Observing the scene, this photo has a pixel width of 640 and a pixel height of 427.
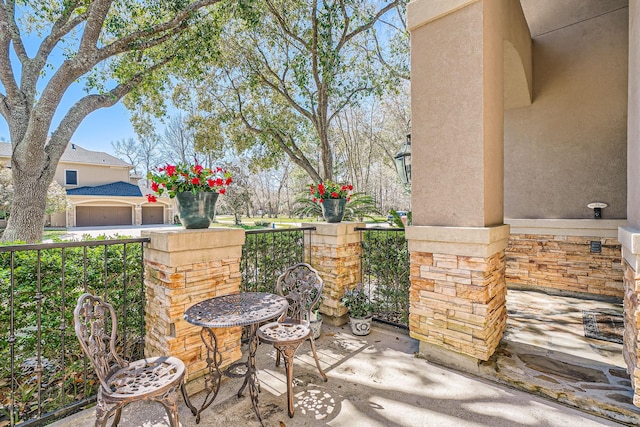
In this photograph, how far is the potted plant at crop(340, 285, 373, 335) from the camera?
343 cm

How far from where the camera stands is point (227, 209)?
1720 centimetres

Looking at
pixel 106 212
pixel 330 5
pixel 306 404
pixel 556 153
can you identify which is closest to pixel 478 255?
pixel 306 404

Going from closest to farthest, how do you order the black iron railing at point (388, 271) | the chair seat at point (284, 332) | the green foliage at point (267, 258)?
the chair seat at point (284, 332) → the green foliage at point (267, 258) → the black iron railing at point (388, 271)

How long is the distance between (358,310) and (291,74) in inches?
292

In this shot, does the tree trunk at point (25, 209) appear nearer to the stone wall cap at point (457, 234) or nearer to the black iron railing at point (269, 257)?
the black iron railing at point (269, 257)

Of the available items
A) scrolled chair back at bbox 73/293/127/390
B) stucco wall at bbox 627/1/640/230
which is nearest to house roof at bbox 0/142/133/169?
scrolled chair back at bbox 73/293/127/390

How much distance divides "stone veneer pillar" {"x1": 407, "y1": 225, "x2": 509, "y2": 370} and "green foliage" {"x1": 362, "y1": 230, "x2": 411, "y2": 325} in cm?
80

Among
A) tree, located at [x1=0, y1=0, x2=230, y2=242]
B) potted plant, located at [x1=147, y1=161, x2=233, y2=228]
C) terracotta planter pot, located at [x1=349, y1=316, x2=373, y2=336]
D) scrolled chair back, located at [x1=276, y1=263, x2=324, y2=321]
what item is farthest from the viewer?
tree, located at [x1=0, y1=0, x2=230, y2=242]

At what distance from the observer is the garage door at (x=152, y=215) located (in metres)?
22.3

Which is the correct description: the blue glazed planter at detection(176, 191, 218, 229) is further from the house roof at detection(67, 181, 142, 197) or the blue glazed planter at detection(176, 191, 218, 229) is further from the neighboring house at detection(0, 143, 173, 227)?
the house roof at detection(67, 181, 142, 197)

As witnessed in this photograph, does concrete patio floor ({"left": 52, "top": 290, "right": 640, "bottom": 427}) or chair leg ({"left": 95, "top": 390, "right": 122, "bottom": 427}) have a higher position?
chair leg ({"left": 95, "top": 390, "right": 122, "bottom": 427})

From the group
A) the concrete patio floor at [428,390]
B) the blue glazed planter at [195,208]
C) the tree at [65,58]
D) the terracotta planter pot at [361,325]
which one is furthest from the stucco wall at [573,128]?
the tree at [65,58]

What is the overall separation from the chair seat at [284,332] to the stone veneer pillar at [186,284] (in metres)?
0.48

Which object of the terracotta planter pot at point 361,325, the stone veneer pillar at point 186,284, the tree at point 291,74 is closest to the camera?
the stone veneer pillar at point 186,284
